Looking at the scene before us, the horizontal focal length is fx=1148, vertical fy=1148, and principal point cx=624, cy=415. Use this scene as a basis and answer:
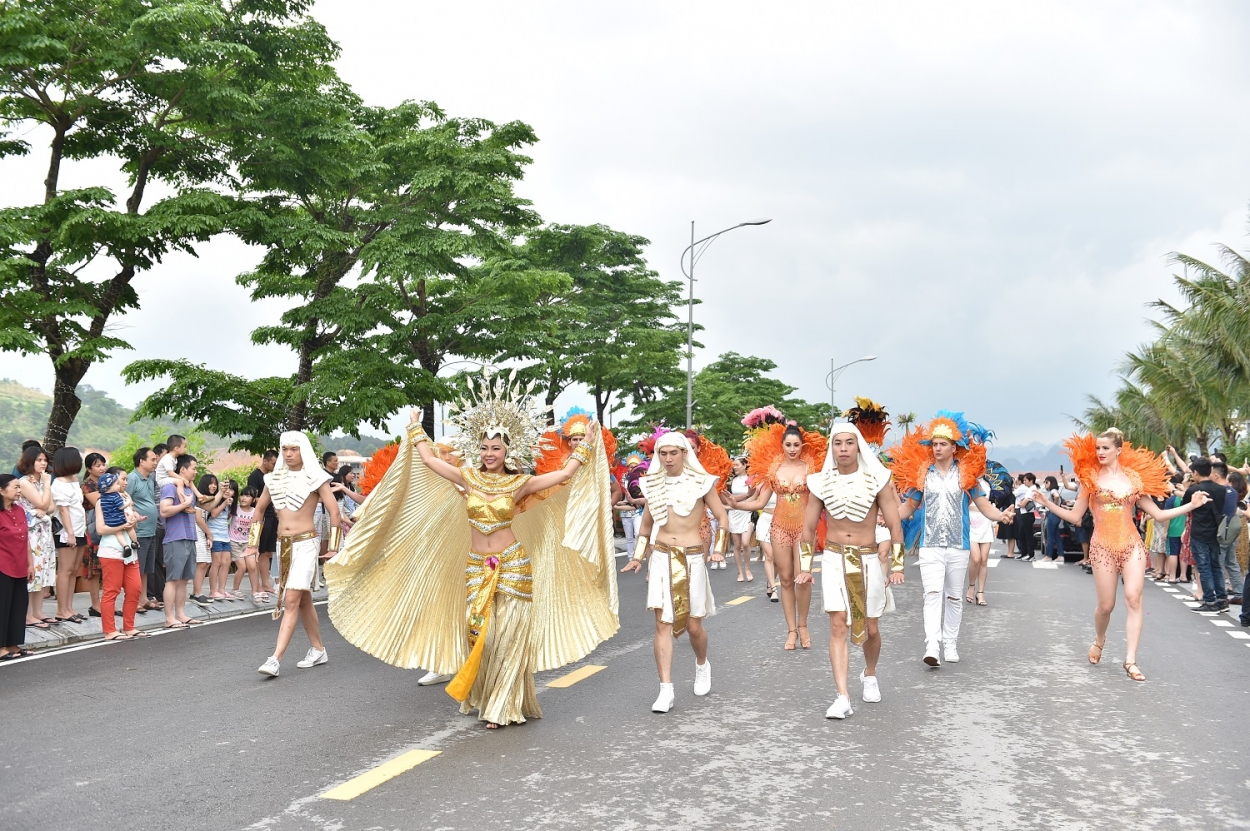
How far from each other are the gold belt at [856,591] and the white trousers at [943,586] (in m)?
1.93

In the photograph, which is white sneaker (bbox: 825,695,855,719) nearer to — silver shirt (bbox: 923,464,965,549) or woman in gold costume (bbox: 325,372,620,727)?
woman in gold costume (bbox: 325,372,620,727)

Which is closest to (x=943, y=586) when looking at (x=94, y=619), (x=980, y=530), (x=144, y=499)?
(x=980, y=530)

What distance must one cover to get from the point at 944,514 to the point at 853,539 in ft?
7.10

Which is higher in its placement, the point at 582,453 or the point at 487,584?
the point at 582,453

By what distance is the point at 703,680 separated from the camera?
8523 millimetres

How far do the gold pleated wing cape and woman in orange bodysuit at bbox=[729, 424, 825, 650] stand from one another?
278 centimetres

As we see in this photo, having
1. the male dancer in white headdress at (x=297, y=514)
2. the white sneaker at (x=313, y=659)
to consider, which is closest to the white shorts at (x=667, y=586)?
the male dancer in white headdress at (x=297, y=514)

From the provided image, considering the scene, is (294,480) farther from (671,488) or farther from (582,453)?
(671,488)

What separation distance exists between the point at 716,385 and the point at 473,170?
30160 millimetres

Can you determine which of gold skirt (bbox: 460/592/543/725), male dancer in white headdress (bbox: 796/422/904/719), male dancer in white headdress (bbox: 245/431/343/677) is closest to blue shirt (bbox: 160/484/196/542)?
male dancer in white headdress (bbox: 245/431/343/677)

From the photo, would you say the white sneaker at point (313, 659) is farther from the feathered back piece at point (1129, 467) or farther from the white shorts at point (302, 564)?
the feathered back piece at point (1129, 467)

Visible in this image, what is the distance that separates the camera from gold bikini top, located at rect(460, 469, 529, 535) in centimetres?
766

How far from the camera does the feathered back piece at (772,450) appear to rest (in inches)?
463

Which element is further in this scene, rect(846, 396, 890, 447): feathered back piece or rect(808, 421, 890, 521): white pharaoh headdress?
rect(846, 396, 890, 447): feathered back piece
